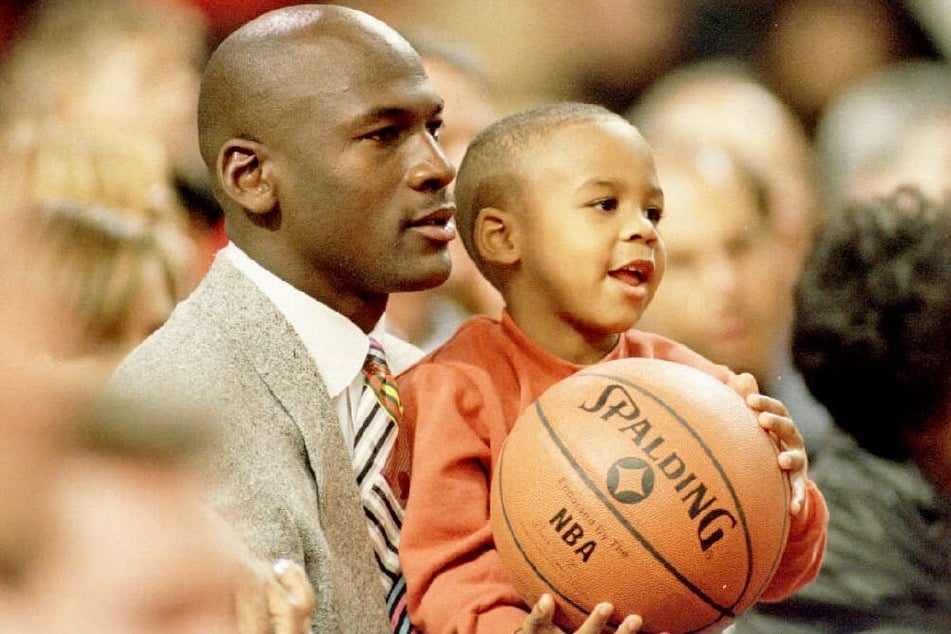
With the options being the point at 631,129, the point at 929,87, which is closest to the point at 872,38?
the point at 929,87

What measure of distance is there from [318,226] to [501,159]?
36cm

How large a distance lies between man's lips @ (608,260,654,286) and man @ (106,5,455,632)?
0.86 feet

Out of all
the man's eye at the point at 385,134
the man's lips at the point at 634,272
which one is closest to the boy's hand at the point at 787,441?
the man's lips at the point at 634,272

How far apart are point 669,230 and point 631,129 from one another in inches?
58.0

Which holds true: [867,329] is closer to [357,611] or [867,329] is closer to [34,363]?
[357,611]

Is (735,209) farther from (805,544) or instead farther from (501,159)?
(805,544)

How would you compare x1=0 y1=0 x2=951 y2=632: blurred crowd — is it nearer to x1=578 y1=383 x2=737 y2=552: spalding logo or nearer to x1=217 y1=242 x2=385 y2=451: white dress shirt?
x1=217 y1=242 x2=385 y2=451: white dress shirt

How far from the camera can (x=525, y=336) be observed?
220 cm

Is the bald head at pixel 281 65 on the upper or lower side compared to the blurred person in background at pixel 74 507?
lower

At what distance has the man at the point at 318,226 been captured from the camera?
6.25ft

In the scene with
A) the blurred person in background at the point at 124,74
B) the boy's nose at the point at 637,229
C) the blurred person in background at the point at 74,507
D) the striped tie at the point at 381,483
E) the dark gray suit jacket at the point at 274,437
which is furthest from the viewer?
the blurred person in background at the point at 124,74

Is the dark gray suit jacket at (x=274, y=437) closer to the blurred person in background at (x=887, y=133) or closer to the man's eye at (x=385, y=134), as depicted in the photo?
the man's eye at (x=385, y=134)

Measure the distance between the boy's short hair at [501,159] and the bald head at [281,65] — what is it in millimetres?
231

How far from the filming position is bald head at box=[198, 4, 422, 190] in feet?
6.63
